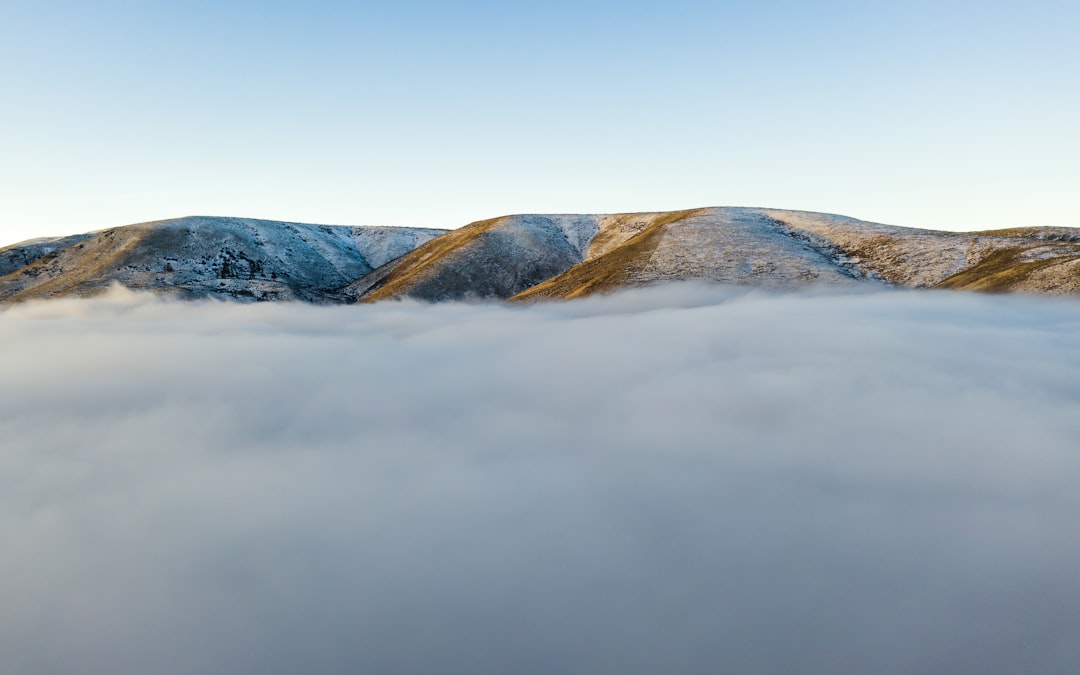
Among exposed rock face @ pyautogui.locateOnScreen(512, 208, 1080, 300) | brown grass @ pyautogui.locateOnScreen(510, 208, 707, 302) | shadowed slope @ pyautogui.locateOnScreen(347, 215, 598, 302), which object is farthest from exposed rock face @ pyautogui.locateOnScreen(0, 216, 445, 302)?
exposed rock face @ pyautogui.locateOnScreen(512, 208, 1080, 300)

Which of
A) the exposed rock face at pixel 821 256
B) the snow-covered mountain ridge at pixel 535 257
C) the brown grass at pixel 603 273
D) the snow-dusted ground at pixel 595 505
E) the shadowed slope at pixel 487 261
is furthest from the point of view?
the shadowed slope at pixel 487 261

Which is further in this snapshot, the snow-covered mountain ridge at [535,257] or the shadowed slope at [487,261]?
the shadowed slope at [487,261]

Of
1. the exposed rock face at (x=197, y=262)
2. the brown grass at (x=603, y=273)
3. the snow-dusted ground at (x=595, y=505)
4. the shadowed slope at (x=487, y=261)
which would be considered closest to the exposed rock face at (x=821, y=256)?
the brown grass at (x=603, y=273)

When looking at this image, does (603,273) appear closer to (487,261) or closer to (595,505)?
(487,261)

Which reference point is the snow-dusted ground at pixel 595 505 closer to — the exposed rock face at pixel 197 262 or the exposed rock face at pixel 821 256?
the exposed rock face at pixel 821 256

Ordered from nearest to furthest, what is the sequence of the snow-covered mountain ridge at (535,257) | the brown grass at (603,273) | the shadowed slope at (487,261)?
the snow-covered mountain ridge at (535,257)
the brown grass at (603,273)
the shadowed slope at (487,261)

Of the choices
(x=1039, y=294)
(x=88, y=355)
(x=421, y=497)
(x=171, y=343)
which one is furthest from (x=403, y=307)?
(x=1039, y=294)
